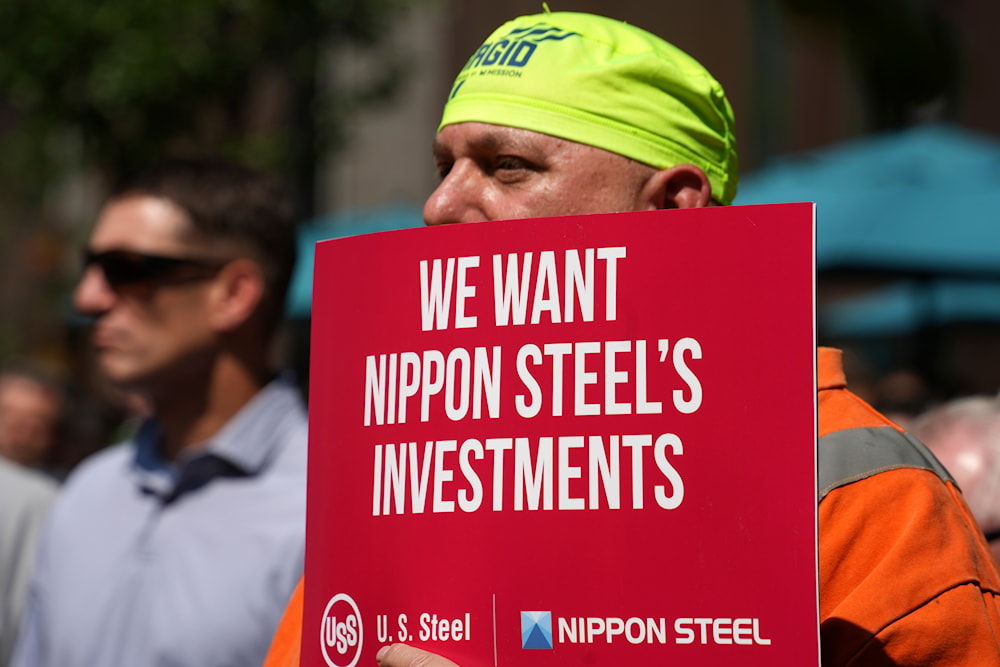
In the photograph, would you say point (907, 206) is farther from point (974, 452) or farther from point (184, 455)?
point (184, 455)

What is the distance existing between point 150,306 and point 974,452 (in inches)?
74.3

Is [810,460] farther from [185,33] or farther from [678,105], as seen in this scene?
[185,33]

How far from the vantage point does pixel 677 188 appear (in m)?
2.02

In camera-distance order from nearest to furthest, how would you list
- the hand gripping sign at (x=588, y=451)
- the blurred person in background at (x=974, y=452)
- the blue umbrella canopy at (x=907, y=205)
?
the hand gripping sign at (x=588, y=451) < the blurred person in background at (x=974, y=452) < the blue umbrella canopy at (x=907, y=205)

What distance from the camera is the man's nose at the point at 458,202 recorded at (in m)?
1.98

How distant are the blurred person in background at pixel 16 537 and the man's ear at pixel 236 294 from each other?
4.31 ft

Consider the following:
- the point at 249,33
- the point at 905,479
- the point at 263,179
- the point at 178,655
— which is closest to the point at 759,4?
the point at 249,33

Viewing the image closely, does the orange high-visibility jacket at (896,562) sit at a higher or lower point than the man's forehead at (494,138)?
lower

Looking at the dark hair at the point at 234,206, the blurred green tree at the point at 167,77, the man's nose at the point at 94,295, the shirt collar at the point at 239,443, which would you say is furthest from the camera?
the blurred green tree at the point at 167,77

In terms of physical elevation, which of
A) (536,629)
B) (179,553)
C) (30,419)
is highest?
(30,419)

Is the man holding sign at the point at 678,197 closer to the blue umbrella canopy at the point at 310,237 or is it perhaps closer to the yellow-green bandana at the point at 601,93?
the yellow-green bandana at the point at 601,93

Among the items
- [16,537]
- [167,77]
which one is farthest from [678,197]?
[167,77]

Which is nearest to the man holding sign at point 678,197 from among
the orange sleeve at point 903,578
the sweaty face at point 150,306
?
the orange sleeve at point 903,578

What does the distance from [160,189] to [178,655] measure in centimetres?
115
